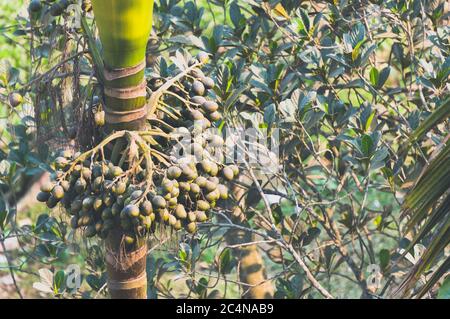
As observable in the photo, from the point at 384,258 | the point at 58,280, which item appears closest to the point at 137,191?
the point at 58,280

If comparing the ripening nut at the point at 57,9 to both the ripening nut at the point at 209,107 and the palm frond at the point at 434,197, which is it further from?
the palm frond at the point at 434,197

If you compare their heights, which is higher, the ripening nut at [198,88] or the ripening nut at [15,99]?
the ripening nut at [198,88]

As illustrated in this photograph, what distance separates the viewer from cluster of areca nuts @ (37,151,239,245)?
177 cm

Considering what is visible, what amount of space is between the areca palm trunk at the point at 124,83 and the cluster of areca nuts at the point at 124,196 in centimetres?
7

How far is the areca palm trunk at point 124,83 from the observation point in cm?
169

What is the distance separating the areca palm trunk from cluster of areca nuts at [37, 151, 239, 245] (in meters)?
0.07

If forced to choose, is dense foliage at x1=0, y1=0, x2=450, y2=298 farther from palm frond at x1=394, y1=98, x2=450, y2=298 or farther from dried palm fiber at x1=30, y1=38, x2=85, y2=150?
palm frond at x1=394, y1=98, x2=450, y2=298

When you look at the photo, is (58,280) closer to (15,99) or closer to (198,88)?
(15,99)

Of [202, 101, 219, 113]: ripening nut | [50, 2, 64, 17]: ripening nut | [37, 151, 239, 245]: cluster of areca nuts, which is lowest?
[37, 151, 239, 245]: cluster of areca nuts

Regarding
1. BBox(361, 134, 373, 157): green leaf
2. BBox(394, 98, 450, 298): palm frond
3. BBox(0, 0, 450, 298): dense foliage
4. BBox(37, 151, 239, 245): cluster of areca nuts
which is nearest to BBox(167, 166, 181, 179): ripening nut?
BBox(37, 151, 239, 245): cluster of areca nuts

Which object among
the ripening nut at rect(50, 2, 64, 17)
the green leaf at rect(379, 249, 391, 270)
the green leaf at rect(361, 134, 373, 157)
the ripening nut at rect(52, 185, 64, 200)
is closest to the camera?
the ripening nut at rect(52, 185, 64, 200)

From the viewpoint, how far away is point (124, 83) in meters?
1.81

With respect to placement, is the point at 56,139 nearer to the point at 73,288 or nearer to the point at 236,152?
the point at 236,152

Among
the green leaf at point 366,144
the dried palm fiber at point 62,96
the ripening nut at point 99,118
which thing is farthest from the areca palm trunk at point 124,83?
the green leaf at point 366,144
